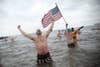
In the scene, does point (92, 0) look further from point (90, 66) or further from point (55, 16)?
point (90, 66)

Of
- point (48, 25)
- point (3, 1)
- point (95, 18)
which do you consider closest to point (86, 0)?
point (95, 18)

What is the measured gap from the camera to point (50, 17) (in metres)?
4.65

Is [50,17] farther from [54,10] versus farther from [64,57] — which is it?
[64,57]

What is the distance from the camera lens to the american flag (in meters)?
4.56

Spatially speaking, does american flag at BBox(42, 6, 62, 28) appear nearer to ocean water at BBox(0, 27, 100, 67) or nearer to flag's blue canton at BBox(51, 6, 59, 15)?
flag's blue canton at BBox(51, 6, 59, 15)

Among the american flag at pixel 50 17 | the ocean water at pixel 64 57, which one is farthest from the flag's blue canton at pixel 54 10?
the ocean water at pixel 64 57

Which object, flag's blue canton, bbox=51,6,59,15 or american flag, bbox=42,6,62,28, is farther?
flag's blue canton, bbox=51,6,59,15

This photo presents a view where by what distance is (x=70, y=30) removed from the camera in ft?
22.7

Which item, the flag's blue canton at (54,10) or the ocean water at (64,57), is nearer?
the ocean water at (64,57)

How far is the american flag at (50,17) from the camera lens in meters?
4.56

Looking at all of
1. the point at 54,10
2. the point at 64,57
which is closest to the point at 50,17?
the point at 54,10

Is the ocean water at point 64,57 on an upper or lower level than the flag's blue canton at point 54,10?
lower

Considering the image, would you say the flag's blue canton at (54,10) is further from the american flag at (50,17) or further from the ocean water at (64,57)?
the ocean water at (64,57)

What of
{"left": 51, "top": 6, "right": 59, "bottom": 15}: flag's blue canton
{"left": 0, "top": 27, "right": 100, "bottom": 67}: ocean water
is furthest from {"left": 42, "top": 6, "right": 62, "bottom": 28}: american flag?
{"left": 0, "top": 27, "right": 100, "bottom": 67}: ocean water
